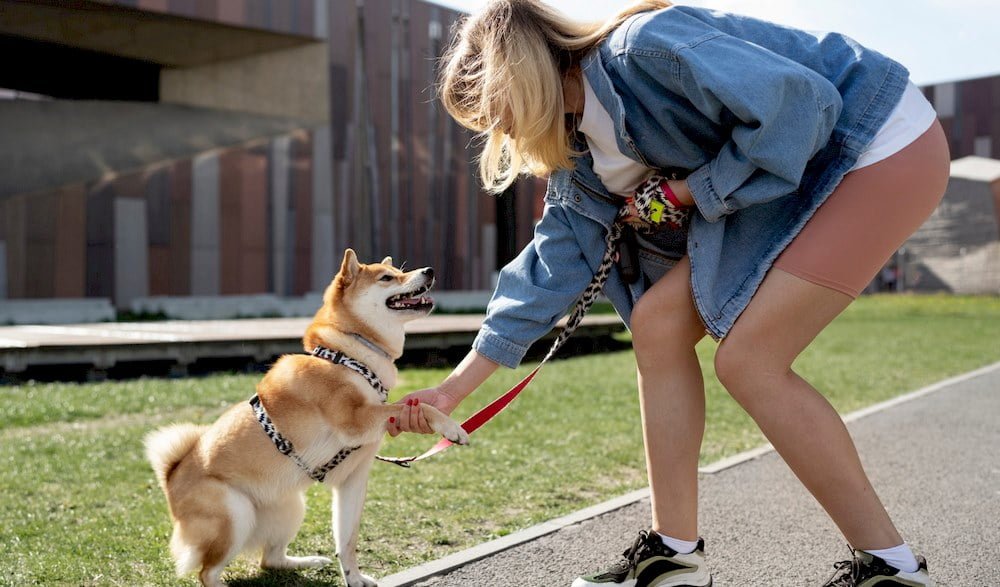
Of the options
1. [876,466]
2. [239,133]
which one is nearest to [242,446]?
[876,466]

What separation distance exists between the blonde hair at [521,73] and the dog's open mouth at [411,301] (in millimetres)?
871

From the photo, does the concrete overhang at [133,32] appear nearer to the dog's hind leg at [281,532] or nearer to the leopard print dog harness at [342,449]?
the leopard print dog harness at [342,449]

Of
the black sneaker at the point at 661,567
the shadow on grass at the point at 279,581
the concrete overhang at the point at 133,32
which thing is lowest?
the shadow on grass at the point at 279,581

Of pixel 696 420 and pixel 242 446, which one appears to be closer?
pixel 696 420

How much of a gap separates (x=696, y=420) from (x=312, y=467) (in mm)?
1299

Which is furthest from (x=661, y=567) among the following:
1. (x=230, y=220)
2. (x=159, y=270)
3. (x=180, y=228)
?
(x=230, y=220)

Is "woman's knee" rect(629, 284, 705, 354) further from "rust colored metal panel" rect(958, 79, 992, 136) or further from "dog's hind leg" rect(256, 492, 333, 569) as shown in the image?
"rust colored metal panel" rect(958, 79, 992, 136)

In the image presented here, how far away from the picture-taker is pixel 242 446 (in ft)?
9.75

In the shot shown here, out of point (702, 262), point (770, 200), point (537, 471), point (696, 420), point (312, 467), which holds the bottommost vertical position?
point (537, 471)

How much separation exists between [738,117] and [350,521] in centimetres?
186

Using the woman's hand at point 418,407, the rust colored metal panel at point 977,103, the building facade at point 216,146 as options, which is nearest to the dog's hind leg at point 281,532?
the woman's hand at point 418,407

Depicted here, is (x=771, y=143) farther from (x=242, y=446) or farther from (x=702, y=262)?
(x=242, y=446)

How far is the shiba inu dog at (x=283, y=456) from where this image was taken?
2.87 m

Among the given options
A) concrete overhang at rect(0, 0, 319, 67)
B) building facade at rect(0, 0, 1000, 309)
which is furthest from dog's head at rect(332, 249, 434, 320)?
concrete overhang at rect(0, 0, 319, 67)
